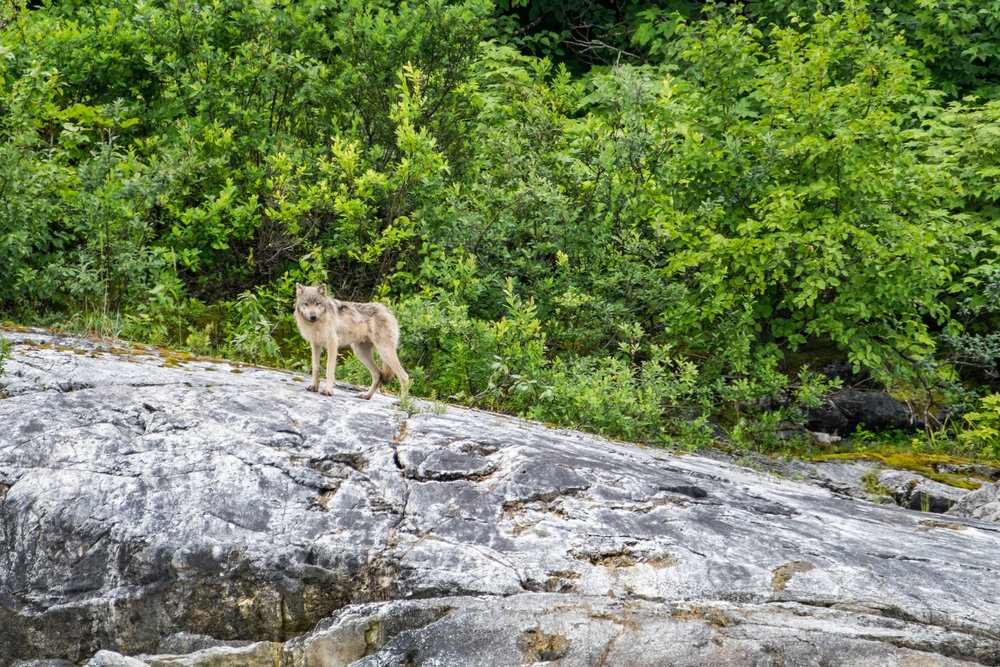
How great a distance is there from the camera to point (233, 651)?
15.7 ft

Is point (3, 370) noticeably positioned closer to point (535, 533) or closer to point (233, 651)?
point (233, 651)

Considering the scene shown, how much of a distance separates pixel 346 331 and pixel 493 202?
4.22 metres

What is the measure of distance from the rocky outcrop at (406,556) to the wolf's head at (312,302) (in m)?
1.29

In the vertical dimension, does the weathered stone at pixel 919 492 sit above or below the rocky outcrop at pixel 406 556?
below

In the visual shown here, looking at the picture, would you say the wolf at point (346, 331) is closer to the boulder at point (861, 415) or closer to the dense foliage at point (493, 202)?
the dense foliage at point (493, 202)

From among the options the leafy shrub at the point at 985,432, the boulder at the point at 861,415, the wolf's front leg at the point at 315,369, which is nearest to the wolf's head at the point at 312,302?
the wolf's front leg at the point at 315,369

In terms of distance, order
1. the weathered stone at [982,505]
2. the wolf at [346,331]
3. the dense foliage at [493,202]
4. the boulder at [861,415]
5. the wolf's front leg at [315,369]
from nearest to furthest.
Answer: the wolf's front leg at [315,369] < the wolf at [346,331] < the weathered stone at [982,505] < the dense foliage at [493,202] < the boulder at [861,415]

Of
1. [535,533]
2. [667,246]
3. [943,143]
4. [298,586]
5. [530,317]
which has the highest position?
[943,143]

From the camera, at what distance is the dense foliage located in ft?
32.5

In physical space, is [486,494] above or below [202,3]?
below

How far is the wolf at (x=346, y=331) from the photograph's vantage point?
7262mm

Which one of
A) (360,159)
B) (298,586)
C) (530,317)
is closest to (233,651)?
(298,586)

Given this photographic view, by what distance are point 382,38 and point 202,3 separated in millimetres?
2427

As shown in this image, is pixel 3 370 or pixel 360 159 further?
pixel 360 159
